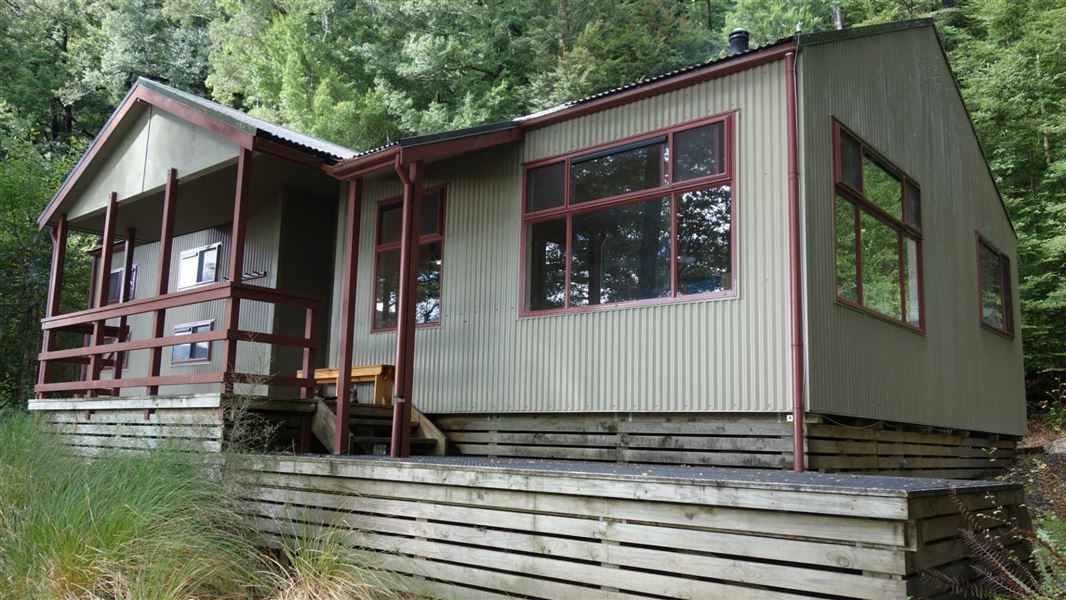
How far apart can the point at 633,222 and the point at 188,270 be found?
819 centimetres

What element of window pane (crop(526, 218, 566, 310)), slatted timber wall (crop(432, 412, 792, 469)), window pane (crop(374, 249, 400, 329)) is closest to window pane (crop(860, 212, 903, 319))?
slatted timber wall (crop(432, 412, 792, 469))

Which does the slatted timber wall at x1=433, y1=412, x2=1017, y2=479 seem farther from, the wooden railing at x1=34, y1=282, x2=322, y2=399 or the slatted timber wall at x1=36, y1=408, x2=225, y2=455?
the slatted timber wall at x1=36, y1=408, x2=225, y2=455

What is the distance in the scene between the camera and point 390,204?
9375 mm

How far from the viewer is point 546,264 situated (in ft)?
25.9

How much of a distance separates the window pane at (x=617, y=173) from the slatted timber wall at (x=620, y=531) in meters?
3.35

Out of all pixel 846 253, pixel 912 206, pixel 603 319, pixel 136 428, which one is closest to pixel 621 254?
pixel 603 319

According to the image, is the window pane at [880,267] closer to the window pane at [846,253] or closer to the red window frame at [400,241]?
the window pane at [846,253]

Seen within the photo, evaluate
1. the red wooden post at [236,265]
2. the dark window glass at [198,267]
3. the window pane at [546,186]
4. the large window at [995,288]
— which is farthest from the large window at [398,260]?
the large window at [995,288]

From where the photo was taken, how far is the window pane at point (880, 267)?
736 centimetres

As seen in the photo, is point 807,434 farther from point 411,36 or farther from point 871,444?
point 411,36

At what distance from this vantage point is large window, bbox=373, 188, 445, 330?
8.92 m

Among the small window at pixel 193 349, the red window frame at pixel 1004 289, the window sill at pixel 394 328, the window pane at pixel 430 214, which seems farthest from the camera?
the small window at pixel 193 349

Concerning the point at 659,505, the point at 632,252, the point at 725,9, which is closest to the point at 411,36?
A: the point at 725,9

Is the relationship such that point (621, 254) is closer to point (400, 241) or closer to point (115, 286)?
point (400, 241)
